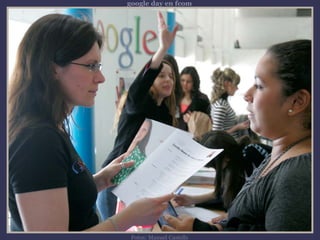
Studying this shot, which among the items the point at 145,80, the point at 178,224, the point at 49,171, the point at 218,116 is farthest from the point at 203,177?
the point at 49,171

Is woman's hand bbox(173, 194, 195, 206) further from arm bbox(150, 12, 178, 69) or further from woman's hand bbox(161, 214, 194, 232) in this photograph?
arm bbox(150, 12, 178, 69)

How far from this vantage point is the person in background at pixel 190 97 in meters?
1.24

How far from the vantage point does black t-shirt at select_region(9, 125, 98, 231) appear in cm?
53

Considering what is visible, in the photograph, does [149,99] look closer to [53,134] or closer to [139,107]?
[139,107]

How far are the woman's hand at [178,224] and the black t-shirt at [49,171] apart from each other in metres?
0.16

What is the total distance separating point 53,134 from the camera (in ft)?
1.87

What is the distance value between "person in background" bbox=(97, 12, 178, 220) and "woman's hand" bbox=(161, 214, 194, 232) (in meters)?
0.30

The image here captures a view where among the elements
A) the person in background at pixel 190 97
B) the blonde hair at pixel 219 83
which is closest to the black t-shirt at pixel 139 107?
the person in background at pixel 190 97

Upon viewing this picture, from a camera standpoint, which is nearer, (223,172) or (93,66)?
(93,66)

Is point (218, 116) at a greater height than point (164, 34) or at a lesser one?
lesser

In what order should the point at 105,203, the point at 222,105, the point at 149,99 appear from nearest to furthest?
1. the point at 105,203
2. the point at 149,99
3. the point at 222,105

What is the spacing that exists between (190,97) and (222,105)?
0.13 metres

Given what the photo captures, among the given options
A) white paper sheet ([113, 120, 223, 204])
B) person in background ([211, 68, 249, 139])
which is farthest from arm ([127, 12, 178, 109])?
white paper sheet ([113, 120, 223, 204])

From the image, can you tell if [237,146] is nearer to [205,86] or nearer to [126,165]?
[205,86]
